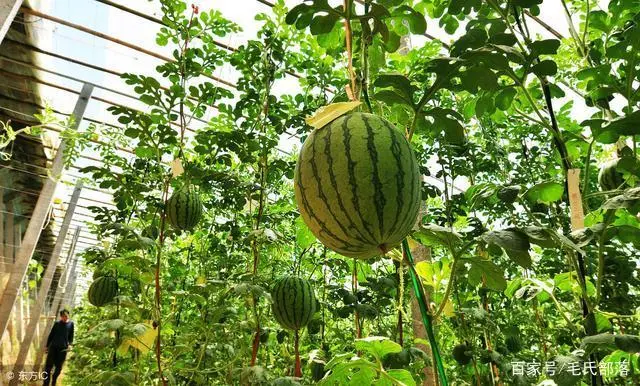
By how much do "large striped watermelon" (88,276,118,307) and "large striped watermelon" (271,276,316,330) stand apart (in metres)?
1.60

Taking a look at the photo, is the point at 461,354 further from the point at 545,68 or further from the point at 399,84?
the point at 399,84

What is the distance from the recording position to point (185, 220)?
2.56m

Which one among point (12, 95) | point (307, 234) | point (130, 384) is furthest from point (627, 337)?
point (12, 95)

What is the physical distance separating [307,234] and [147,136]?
1.38 metres

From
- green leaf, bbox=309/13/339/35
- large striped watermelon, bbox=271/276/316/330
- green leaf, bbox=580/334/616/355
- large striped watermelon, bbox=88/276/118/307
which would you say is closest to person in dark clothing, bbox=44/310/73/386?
large striped watermelon, bbox=88/276/118/307

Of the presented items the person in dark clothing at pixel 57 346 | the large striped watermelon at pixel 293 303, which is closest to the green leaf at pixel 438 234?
the large striped watermelon at pixel 293 303

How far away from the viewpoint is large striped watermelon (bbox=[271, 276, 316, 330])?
219cm

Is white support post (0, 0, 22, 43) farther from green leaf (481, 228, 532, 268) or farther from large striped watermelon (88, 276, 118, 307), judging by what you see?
green leaf (481, 228, 532, 268)

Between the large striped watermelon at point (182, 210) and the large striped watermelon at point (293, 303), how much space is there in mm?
696

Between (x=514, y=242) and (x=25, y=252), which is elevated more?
(x=25, y=252)

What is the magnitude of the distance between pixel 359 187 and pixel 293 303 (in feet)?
4.72

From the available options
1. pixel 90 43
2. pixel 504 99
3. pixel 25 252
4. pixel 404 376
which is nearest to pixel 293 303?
pixel 404 376

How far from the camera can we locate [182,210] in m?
2.54

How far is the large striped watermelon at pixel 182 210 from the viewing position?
2535 mm
